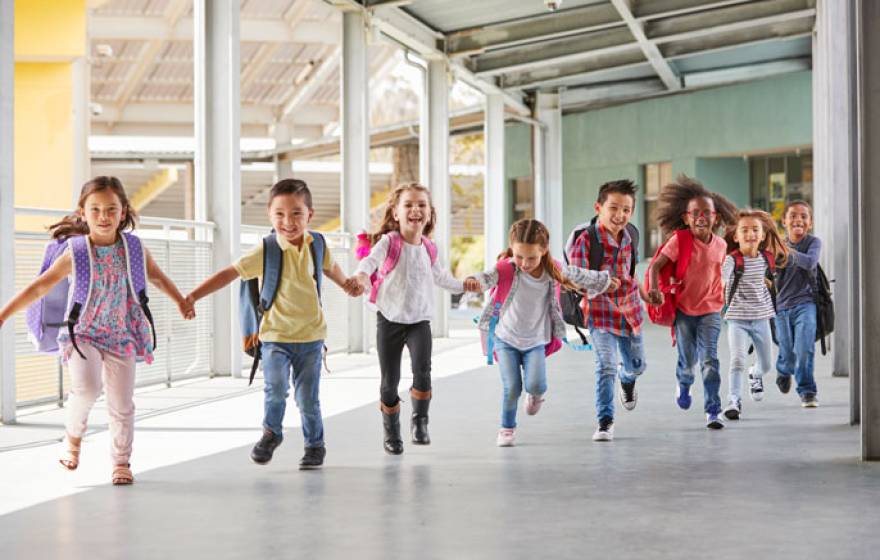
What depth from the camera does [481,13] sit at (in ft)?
57.1

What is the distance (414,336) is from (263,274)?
3.48ft

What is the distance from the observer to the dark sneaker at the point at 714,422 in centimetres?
729

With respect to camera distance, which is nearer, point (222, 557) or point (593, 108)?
point (222, 557)

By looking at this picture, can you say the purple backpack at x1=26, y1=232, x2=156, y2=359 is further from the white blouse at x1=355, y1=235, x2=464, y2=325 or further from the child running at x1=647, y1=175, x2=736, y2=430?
the child running at x1=647, y1=175, x2=736, y2=430

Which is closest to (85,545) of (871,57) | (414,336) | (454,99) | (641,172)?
(414,336)

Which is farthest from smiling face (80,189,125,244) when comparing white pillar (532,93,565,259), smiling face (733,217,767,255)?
white pillar (532,93,565,259)

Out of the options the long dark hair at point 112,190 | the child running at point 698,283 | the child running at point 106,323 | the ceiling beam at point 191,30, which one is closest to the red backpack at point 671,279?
the child running at point 698,283

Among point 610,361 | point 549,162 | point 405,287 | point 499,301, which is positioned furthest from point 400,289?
point 549,162

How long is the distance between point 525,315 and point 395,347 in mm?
780

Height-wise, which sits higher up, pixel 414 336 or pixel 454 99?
pixel 454 99

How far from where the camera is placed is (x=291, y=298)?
5898 mm

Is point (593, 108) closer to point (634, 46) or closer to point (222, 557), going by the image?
point (634, 46)

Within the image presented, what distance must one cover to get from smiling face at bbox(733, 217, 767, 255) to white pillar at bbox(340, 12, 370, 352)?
23.7 ft

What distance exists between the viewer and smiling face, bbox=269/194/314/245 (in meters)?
→ 5.91
